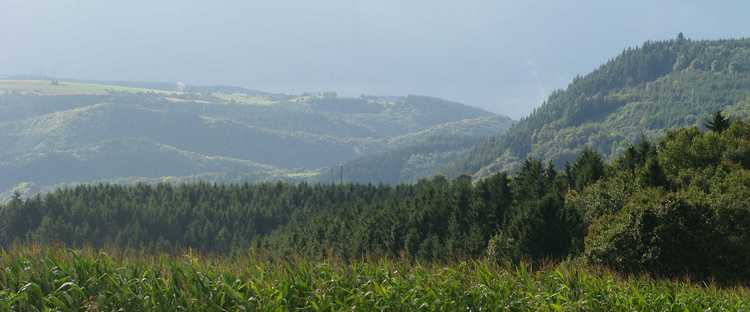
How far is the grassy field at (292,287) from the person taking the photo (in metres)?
15.2

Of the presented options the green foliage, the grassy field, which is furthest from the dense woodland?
the grassy field

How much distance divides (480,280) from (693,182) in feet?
159

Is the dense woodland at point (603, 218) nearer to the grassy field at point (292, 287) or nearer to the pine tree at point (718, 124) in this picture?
the pine tree at point (718, 124)

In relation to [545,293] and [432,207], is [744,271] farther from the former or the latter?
[432,207]

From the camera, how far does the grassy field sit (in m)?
15.2

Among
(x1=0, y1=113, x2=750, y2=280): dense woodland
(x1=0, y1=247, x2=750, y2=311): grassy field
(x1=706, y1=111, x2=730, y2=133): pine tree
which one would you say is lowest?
(x1=0, y1=113, x2=750, y2=280): dense woodland

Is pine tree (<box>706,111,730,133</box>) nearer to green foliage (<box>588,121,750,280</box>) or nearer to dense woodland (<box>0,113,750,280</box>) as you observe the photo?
dense woodland (<box>0,113,750,280</box>)

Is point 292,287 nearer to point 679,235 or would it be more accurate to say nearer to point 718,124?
point 679,235

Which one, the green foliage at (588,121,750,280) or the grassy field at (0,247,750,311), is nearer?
the grassy field at (0,247,750,311)

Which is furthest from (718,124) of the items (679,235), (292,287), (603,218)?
(292,287)

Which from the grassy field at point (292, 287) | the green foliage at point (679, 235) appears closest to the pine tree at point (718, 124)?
the green foliage at point (679, 235)

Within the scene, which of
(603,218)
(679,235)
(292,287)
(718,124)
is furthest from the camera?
(718,124)

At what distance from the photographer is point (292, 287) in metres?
16.5

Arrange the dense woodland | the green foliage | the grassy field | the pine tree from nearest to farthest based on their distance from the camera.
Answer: the grassy field
the green foliage
the dense woodland
the pine tree
